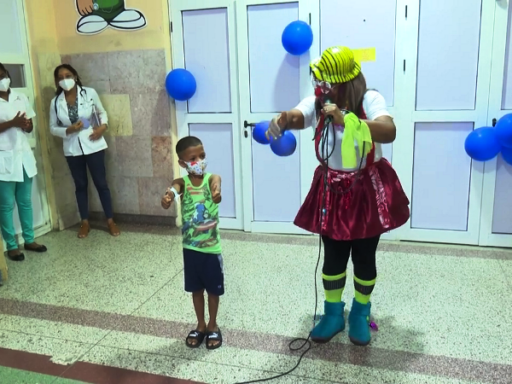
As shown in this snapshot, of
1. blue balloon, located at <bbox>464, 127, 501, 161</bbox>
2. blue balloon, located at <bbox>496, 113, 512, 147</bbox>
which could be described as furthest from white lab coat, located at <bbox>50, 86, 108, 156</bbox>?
blue balloon, located at <bbox>496, 113, 512, 147</bbox>

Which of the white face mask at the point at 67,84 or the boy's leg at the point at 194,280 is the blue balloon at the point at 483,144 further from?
the white face mask at the point at 67,84

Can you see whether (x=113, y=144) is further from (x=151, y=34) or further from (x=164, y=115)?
(x=151, y=34)

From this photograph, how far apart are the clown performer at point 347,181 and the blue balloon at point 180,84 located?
1.88 m

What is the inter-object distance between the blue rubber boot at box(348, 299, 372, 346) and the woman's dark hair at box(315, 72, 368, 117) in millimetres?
970

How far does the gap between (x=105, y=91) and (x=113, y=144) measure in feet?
1.52

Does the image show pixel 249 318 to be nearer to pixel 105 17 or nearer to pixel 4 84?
pixel 4 84

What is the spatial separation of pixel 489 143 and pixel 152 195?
2728 millimetres

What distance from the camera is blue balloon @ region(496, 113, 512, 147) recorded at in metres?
3.05

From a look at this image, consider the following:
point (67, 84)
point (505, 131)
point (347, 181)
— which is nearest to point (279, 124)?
point (347, 181)

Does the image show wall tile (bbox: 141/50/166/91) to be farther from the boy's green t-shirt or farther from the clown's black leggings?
the clown's black leggings

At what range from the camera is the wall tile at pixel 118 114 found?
4.24m

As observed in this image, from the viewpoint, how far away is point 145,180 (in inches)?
171

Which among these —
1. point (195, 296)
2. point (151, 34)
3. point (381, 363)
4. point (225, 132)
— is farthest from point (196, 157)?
point (151, 34)

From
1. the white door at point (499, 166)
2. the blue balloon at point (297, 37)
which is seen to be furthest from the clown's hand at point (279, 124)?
the white door at point (499, 166)
